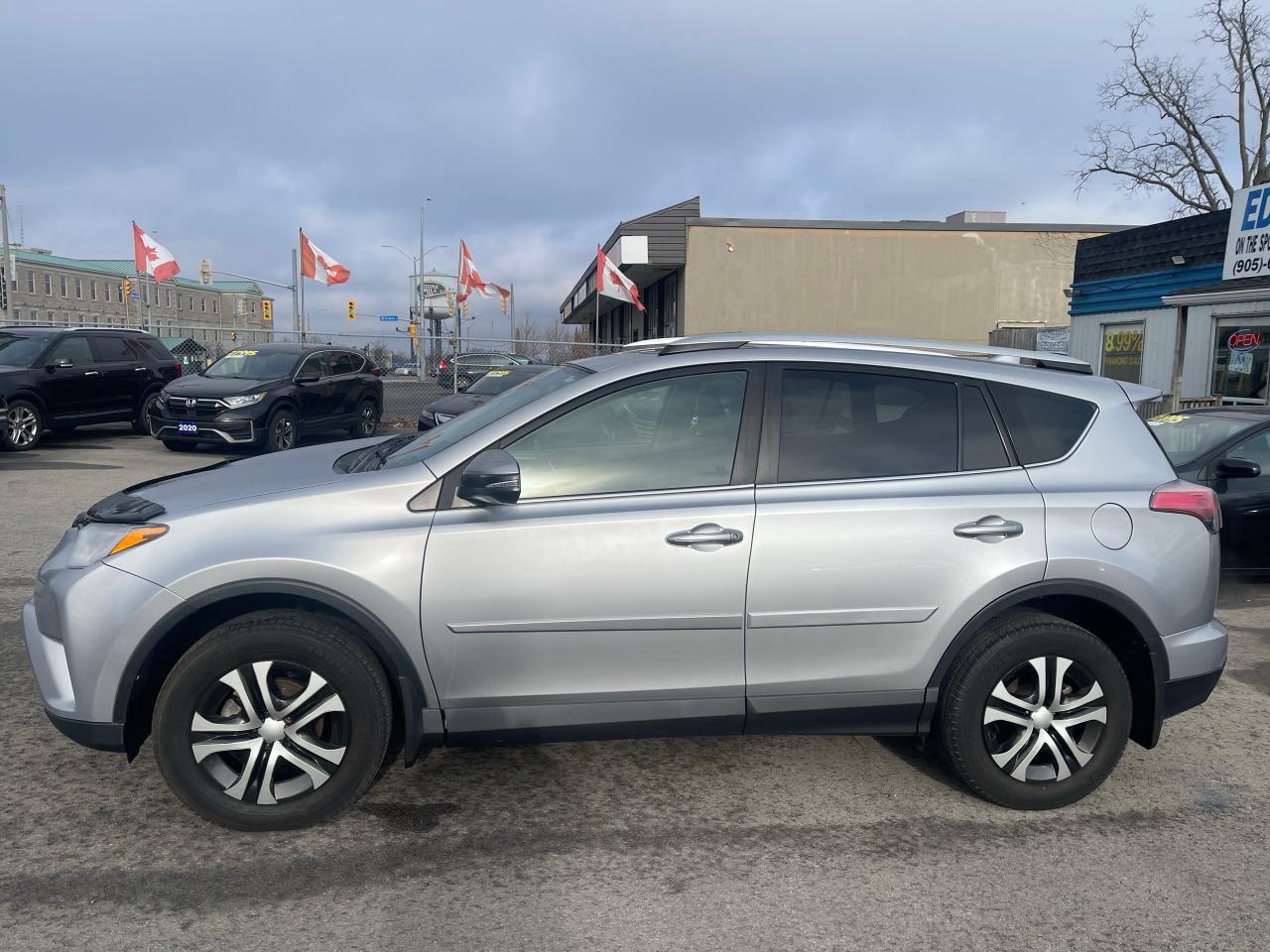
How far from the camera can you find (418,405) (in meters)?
22.3

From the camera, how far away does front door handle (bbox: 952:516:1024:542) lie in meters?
3.56

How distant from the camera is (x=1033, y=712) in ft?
12.0

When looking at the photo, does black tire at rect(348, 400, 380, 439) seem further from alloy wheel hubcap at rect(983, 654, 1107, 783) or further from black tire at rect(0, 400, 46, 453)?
alloy wheel hubcap at rect(983, 654, 1107, 783)

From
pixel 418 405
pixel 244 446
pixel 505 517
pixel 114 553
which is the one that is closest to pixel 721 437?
pixel 505 517

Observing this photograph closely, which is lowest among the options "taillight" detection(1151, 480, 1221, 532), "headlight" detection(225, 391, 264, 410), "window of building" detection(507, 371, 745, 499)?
"headlight" detection(225, 391, 264, 410)

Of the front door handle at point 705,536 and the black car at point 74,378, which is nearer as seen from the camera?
the front door handle at point 705,536

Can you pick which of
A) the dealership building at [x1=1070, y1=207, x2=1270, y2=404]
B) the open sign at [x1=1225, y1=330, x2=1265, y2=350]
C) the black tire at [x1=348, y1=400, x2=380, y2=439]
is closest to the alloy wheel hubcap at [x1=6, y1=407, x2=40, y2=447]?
the black tire at [x1=348, y1=400, x2=380, y2=439]

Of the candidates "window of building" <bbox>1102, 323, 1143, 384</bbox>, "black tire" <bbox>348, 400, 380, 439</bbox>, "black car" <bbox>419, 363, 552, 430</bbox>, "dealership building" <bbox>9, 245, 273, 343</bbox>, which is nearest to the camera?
"black car" <bbox>419, 363, 552, 430</bbox>

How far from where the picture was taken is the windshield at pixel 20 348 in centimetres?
1367

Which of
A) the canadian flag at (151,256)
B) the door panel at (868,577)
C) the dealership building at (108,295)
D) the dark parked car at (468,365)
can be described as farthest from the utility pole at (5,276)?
the door panel at (868,577)

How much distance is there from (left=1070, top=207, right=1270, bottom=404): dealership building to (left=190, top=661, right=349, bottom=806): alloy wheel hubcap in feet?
45.1

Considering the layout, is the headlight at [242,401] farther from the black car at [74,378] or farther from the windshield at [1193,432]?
the windshield at [1193,432]

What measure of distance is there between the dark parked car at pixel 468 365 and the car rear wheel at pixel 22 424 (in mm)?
7132

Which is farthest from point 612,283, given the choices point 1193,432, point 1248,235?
point 1193,432
